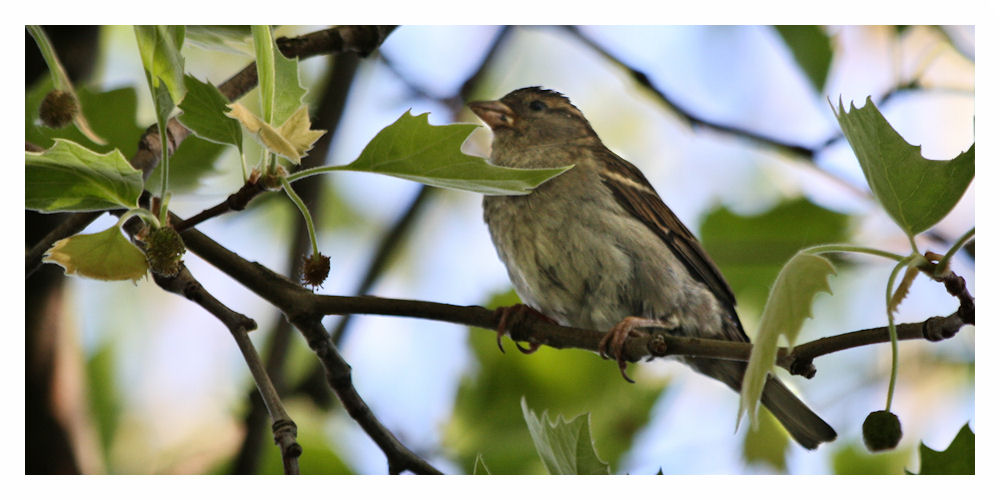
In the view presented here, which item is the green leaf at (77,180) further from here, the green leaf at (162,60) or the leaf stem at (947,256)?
the leaf stem at (947,256)

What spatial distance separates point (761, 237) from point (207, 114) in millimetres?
1238

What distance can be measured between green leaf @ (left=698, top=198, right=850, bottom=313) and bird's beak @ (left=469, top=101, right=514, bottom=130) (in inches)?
20.4

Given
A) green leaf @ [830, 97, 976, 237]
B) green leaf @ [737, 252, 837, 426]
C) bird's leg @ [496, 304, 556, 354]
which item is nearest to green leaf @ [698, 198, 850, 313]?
bird's leg @ [496, 304, 556, 354]

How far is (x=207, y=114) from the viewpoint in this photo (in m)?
1.04

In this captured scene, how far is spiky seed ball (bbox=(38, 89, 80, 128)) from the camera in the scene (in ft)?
4.17

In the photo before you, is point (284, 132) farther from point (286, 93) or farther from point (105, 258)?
point (105, 258)

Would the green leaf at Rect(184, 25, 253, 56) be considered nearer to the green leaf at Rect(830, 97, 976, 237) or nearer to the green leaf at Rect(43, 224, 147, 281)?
the green leaf at Rect(43, 224, 147, 281)

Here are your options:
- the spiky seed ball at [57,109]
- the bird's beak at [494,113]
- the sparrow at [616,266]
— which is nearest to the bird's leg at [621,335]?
the sparrow at [616,266]

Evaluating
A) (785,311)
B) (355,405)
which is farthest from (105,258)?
(785,311)
